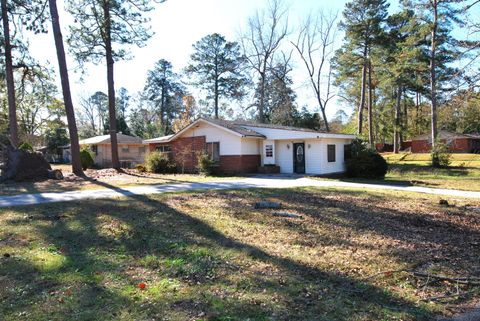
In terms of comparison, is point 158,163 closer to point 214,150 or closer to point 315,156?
point 214,150

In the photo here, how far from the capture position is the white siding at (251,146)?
21906mm

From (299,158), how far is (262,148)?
2.63 meters

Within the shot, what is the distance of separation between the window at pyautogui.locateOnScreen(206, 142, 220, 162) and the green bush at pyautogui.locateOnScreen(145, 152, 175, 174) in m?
2.85

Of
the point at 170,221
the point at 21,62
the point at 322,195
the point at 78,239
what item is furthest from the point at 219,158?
the point at 78,239

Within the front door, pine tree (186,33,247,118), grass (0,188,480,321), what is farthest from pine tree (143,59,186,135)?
grass (0,188,480,321)

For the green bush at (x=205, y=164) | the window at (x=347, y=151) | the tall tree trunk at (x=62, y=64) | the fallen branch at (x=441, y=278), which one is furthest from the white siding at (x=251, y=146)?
the fallen branch at (x=441, y=278)

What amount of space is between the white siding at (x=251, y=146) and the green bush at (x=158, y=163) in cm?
535

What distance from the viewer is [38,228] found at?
718cm

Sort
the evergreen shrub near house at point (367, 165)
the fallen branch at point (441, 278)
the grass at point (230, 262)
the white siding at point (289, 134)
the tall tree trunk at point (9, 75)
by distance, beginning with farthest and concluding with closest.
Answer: the tall tree trunk at point (9, 75), the white siding at point (289, 134), the evergreen shrub near house at point (367, 165), the fallen branch at point (441, 278), the grass at point (230, 262)

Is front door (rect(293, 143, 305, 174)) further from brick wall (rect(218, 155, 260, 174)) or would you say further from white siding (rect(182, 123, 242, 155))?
white siding (rect(182, 123, 242, 155))

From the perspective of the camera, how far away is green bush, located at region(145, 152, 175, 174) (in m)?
23.4

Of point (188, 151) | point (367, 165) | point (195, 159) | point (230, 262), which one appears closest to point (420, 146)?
point (367, 165)

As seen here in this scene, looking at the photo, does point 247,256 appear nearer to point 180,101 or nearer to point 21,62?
point 21,62

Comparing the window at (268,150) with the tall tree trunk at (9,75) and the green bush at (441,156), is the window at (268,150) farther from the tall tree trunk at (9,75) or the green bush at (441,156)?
the tall tree trunk at (9,75)
